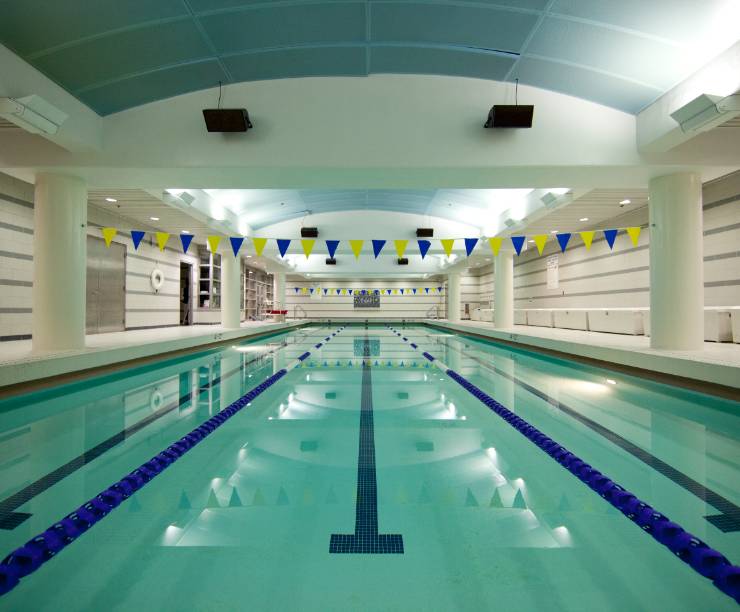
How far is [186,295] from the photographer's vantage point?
15.9m

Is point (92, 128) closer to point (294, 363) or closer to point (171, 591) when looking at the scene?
point (294, 363)

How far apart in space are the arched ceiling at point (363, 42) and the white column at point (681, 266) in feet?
4.81

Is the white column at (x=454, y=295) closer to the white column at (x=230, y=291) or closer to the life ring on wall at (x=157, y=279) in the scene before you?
the white column at (x=230, y=291)

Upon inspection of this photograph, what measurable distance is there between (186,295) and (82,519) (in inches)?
596

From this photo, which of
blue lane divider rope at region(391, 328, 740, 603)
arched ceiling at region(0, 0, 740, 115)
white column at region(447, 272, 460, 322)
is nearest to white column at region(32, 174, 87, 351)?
arched ceiling at region(0, 0, 740, 115)

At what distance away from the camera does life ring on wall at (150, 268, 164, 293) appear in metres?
13.1

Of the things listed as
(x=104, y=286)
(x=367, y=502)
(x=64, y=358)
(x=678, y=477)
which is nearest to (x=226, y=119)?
(x=64, y=358)

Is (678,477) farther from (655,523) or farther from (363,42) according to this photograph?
(363,42)

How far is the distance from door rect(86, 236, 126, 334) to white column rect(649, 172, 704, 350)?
463 inches

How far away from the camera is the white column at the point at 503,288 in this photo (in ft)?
42.1

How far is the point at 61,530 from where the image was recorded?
181cm

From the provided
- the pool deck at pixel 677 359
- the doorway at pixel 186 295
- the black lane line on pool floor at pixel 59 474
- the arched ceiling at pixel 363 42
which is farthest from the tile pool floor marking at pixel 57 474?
the doorway at pixel 186 295

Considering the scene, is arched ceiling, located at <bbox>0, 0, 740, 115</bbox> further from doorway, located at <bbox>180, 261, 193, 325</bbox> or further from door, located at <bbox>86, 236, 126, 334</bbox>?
doorway, located at <bbox>180, 261, 193, 325</bbox>

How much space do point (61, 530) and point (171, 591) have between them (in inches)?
27.2
